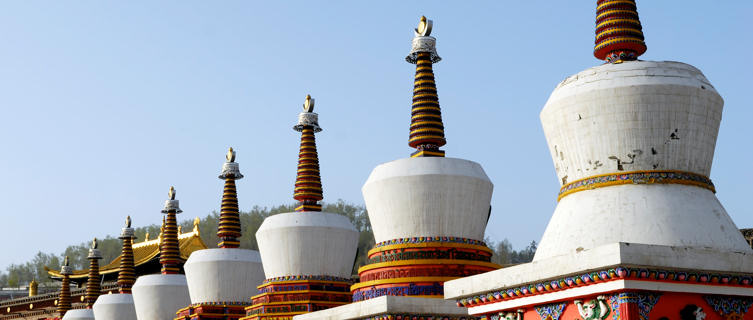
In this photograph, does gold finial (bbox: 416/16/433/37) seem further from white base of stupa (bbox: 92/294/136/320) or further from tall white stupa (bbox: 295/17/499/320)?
white base of stupa (bbox: 92/294/136/320)

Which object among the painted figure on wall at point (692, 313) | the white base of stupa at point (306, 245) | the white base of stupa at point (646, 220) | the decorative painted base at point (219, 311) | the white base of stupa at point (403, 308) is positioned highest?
the white base of stupa at point (306, 245)

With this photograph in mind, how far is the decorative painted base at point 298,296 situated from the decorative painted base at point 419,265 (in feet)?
→ 8.76

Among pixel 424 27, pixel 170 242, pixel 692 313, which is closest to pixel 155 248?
pixel 170 242

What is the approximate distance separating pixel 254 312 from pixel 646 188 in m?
11.4

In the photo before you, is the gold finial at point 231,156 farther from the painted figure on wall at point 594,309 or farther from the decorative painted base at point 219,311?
the painted figure on wall at point 594,309

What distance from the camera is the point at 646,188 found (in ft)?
32.3

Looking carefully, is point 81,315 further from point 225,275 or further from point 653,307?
point 653,307

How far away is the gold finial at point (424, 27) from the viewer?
689 inches

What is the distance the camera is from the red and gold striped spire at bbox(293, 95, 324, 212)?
66.4 ft

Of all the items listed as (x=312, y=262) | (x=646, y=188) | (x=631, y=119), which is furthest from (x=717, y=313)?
(x=312, y=262)

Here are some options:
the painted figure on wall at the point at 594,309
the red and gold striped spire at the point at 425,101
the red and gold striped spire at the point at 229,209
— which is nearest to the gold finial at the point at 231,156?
the red and gold striped spire at the point at 229,209

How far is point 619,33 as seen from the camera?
36.6 feet

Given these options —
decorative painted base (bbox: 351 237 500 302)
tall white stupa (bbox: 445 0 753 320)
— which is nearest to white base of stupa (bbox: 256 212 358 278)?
decorative painted base (bbox: 351 237 500 302)

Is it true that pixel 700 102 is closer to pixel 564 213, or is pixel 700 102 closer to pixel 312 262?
pixel 564 213
